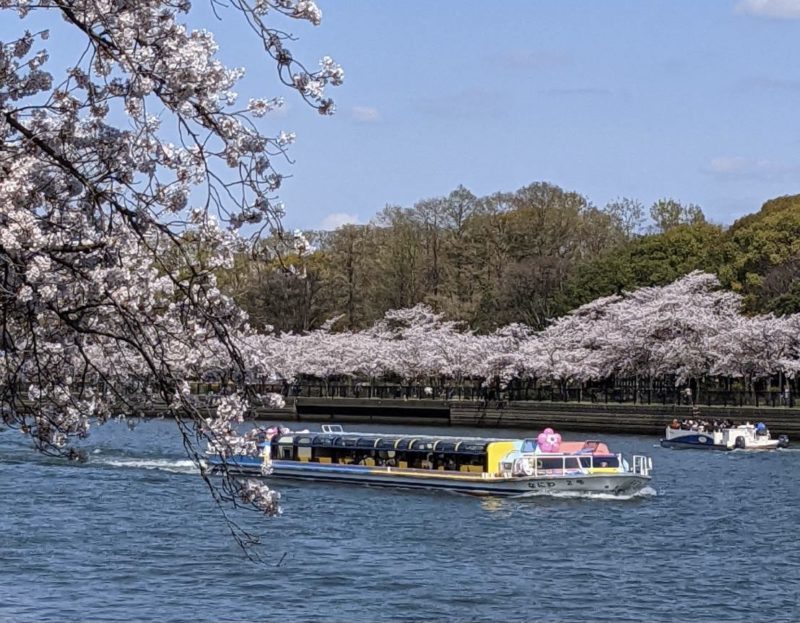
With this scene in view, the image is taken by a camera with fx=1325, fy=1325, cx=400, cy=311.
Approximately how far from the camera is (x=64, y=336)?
9.95 m

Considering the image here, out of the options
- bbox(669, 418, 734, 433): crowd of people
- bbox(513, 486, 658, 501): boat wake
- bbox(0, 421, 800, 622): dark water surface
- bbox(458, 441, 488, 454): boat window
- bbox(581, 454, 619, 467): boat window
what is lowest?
bbox(0, 421, 800, 622): dark water surface

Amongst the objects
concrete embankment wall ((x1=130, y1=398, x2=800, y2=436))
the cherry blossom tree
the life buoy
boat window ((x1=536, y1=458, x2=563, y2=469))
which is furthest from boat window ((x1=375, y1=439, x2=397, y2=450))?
the cherry blossom tree

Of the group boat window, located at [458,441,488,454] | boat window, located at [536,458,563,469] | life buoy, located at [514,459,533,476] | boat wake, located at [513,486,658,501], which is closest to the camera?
boat wake, located at [513,486,658,501]

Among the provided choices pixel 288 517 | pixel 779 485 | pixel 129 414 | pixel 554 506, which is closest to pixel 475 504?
pixel 554 506

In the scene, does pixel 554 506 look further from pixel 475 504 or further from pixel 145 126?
pixel 145 126

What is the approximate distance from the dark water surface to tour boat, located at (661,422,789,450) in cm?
1086

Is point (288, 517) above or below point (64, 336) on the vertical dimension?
below

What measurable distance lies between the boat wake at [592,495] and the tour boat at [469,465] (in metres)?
0.08

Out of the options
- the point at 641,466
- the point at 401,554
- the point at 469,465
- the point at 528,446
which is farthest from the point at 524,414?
the point at 401,554

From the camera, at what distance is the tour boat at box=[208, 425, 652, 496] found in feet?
133

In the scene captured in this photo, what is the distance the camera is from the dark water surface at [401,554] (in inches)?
918

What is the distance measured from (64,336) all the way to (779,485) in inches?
1399

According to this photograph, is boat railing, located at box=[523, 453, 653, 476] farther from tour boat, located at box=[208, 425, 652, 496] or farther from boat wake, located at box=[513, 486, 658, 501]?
boat wake, located at box=[513, 486, 658, 501]

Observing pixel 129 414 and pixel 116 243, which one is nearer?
pixel 116 243
